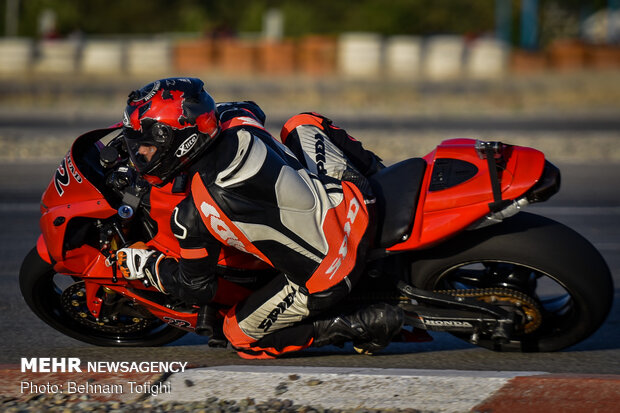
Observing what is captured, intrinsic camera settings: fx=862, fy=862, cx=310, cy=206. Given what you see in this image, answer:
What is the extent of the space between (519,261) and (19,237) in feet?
15.0

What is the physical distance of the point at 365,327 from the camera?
409cm

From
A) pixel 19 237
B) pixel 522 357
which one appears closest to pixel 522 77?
pixel 19 237

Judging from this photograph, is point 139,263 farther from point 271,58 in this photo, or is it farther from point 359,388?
point 271,58

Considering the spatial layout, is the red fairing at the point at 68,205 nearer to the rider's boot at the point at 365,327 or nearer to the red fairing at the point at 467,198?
the rider's boot at the point at 365,327

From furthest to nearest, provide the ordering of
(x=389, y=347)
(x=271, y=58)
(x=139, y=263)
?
(x=271, y=58) < (x=389, y=347) < (x=139, y=263)

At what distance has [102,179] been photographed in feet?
13.7

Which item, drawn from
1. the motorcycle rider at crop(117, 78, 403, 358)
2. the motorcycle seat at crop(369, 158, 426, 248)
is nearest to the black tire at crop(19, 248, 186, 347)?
the motorcycle rider at crop(117, 78, 403, 358)

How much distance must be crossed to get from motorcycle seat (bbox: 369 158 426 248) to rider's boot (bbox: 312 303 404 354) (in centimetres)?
34

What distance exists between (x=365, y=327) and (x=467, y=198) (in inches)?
30.8

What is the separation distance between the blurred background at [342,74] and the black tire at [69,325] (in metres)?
6.91

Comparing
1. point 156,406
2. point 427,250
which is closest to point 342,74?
point 427,250

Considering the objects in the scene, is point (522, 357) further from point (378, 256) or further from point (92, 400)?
point (92, 400)

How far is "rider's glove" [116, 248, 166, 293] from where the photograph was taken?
401 cm

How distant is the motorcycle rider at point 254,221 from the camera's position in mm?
3738
